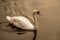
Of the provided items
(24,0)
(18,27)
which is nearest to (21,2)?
(24,0)

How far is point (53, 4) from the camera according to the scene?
2021mm

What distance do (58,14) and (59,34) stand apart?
0.30 m

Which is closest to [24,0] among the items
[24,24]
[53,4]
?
[53,4]

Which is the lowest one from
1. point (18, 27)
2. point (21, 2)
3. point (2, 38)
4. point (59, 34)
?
point (59, 34)

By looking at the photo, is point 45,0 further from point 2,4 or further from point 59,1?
point 2,4

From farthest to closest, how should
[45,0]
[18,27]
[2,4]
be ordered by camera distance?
[45,0] < [2,4] < [18,27]

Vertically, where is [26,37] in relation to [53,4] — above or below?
below

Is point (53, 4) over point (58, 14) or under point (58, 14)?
over

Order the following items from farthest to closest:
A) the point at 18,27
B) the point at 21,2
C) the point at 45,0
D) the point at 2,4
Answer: the point at 45,0, the point at 21,2, the point at 2,4, the point at 18,27

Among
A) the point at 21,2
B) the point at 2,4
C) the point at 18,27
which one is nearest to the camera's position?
the point at 18,27

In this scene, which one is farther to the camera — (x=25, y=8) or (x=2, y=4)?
(x=25, y=8)

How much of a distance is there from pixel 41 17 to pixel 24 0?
0.36 metres

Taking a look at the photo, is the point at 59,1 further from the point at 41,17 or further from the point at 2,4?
the point at 2,4

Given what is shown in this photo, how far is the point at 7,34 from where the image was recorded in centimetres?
133
